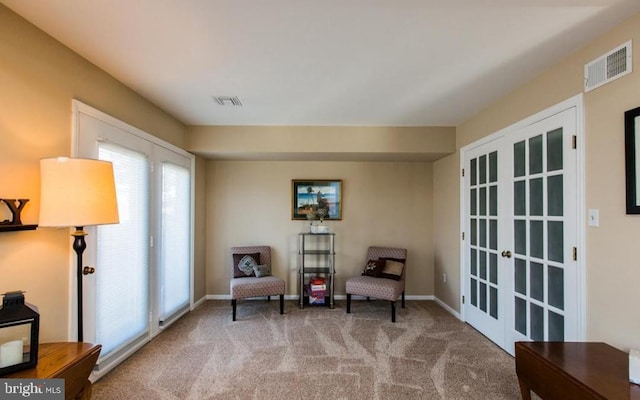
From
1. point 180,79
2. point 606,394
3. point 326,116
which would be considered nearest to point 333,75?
point 326,116

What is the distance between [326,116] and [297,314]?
2521mm

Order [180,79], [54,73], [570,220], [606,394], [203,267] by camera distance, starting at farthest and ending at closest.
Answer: [203,267]
[180,79]
[570,220]
[54,73]
[606,394]

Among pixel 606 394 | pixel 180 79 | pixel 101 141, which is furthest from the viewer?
pixel 180 79

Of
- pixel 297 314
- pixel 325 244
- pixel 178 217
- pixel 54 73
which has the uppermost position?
pixel 54 73

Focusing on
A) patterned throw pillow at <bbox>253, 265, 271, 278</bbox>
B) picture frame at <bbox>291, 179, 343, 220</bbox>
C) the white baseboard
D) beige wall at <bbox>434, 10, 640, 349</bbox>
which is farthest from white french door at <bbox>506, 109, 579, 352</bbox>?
the white baseboard

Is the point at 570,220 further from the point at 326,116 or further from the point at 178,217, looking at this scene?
the point at 178,217

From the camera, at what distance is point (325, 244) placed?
4.53 m

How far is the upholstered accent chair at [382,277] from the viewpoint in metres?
3.72

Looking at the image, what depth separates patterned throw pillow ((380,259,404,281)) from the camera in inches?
158

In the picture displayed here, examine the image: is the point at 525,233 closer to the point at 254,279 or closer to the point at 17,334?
the point at 254,279

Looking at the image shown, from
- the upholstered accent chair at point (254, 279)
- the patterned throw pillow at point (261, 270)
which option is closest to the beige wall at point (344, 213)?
the upholstered accent chair at point (254, 279)

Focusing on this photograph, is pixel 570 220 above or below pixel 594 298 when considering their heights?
above

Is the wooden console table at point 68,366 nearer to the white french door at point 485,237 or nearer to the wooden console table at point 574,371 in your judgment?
the wooden console table at point 574,371

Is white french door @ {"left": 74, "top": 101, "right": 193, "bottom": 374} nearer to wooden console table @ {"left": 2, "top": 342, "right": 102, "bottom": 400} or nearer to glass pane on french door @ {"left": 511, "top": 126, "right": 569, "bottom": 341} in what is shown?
wooden console table @ {"left": 2, "top": 342, "right": 102, "bottom": 400}
